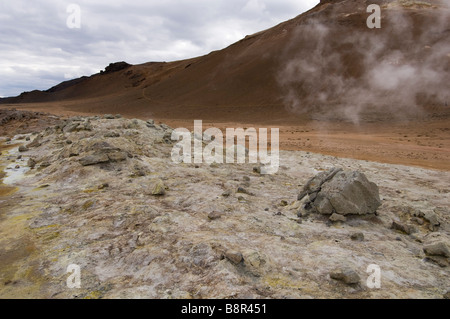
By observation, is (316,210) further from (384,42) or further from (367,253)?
(384,42)

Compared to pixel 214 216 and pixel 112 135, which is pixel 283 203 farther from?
pixel 112 135

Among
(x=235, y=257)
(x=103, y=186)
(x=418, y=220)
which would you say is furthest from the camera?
(x=103, y=186)

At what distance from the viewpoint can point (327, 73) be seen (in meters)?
A: 29.6

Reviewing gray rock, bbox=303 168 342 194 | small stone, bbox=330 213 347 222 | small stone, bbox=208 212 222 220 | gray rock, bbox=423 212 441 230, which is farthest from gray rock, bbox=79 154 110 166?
gray rock, bbox=423 212 441 230

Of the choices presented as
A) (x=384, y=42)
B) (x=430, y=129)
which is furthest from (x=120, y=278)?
(x=384, y=42)

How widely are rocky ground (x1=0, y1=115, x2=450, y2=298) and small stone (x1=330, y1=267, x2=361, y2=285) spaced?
0.01m

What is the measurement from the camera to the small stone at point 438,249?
3291 millimetres

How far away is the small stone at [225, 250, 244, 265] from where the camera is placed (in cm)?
296

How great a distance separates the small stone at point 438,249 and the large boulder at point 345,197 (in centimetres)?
105

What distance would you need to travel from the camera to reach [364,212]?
436 cm

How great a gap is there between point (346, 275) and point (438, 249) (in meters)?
1.39

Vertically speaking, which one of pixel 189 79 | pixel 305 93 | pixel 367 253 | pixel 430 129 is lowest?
pixel 367 253

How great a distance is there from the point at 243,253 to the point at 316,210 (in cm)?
190

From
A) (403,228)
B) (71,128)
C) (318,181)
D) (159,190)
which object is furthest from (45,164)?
(403,228)
